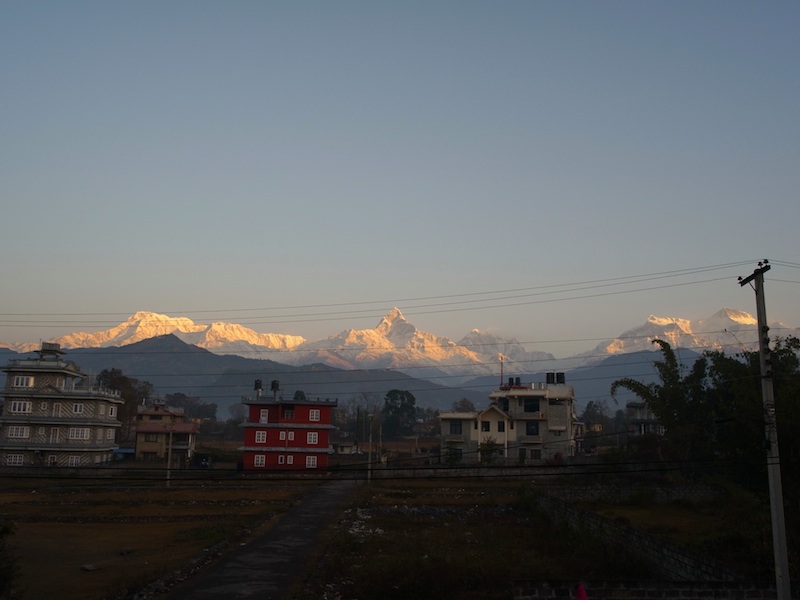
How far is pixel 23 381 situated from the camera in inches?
3344

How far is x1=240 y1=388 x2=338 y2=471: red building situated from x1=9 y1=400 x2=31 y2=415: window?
24.9 m

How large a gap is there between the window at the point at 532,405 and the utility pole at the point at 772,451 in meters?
70.8

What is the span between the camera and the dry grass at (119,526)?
30.2 metres

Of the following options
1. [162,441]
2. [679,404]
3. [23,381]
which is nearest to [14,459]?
[23,381]

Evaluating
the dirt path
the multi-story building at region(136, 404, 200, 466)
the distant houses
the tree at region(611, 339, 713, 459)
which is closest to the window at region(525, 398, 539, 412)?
the distant houses

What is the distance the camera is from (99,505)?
54656 millimetres

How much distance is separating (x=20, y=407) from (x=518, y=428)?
5943 cm

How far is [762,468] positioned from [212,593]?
27.1 metres

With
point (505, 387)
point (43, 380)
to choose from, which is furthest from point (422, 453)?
point (43, 380)

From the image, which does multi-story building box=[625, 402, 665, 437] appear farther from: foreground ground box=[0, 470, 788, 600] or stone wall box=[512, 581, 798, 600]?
stone wall box=[512, 581, 798, 600]

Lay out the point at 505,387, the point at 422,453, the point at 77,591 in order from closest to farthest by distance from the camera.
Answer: the point at 77,591 < the point at 505,387 < the point at 422,453

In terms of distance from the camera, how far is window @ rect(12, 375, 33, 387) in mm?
84750

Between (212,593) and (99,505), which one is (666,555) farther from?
(99,505)

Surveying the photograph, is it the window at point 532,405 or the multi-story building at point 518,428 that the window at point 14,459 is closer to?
the multi-story building at point 518,428
